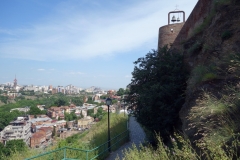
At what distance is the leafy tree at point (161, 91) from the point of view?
25.4 feet

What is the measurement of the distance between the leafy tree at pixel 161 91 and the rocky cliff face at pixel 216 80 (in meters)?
0.74

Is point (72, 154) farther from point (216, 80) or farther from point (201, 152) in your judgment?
point (216, 80)

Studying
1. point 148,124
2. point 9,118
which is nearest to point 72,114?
point 9,118

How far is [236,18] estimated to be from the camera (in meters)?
6.44

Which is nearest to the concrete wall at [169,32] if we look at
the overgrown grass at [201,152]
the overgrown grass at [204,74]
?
the overgrown grass at [204,74]

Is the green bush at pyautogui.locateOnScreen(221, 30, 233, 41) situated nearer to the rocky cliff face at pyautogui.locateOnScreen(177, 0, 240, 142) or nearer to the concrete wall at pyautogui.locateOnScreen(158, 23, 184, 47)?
the rocky cliff face at pyautogui.locateOnScreen(177, 0, 240, 142)

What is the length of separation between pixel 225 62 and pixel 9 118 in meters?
54.5

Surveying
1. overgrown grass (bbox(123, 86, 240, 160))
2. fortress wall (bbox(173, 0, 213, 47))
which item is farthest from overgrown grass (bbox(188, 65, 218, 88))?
fortress wall (bbox(173, 0, 213, 47))

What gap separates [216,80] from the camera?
5129 millimetres

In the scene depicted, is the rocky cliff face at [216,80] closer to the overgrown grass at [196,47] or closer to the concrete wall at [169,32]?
the overgrown grass at [196,47]

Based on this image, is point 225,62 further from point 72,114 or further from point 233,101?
point 72,114

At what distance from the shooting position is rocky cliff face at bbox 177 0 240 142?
11.8 ft

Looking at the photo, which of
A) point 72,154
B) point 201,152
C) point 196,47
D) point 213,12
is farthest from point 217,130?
point 213,12

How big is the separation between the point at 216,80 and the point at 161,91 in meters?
2.82
